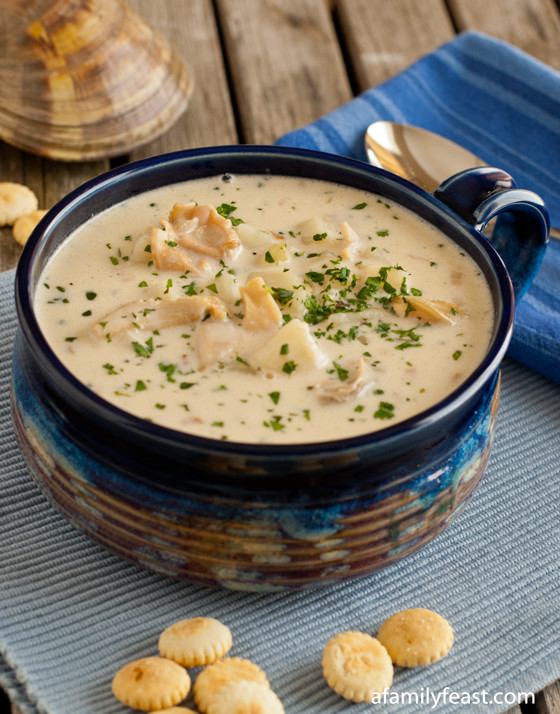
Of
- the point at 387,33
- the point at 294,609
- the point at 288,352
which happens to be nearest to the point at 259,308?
the point at 288,352

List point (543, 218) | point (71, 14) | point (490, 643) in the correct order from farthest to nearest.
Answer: point (71, 14) → point (543, 218) → point (490, 643)

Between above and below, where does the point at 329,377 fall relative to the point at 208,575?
above

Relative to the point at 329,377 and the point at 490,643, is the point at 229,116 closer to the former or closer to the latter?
the point at 329,377

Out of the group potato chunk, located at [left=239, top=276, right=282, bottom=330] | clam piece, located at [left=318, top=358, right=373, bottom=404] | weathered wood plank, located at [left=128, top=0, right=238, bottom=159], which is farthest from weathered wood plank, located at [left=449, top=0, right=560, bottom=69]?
clam piece, located at [left=318, top=358, right=373, bottom=404]

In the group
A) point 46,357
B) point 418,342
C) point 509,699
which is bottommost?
point 509,699

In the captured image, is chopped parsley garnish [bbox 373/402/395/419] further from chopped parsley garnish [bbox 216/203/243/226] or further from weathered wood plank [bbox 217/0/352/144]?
weathered wood plank [bbox 217/0/352/144]

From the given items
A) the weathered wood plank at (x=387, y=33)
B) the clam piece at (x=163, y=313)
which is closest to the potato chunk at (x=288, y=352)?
the clam piece at (x=163, y=313)

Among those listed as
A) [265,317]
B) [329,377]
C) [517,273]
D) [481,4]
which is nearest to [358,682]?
[329,377]
